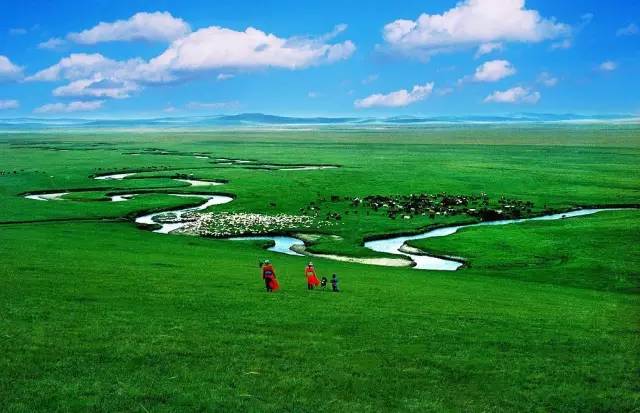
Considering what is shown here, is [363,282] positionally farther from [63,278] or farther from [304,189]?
[304,189]

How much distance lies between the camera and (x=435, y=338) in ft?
79.8

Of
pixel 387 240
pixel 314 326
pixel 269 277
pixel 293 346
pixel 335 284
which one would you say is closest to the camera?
pixel 293 346

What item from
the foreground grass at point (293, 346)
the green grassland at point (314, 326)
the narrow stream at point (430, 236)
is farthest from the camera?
the narrow stream at point (430, 236)

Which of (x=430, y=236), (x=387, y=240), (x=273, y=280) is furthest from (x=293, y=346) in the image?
(x=430, y=236)

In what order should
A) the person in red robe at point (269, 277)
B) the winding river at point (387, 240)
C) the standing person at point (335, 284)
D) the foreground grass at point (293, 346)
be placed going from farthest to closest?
Answer: the winding river at point (387, 240) → the standing person at point (335, 284) → the person in red robe at point (269, 277) → the foreground grass at point (293, 346)

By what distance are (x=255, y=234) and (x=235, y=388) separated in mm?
48085

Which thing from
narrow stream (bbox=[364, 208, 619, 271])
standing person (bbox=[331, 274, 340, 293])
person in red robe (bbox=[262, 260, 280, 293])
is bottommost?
narrow stream (bbox=[364, 208, 619, 271])

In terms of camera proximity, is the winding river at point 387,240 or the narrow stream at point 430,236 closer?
the narrow stream at point 430,236

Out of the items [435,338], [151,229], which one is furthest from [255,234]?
[435,338]

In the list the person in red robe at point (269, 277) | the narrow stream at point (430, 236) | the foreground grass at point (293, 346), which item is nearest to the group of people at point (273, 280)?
the person in red robe at point (269, 277)

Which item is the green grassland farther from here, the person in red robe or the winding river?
the winding river

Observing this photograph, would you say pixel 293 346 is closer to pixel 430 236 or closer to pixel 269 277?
pixel 269 277

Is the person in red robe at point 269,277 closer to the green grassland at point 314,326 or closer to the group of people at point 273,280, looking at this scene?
the group of people at point 273,280

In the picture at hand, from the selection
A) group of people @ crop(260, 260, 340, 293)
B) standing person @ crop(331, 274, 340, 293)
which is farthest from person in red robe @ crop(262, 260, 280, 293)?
standing person @ crop(331, 274, 340, 293)
